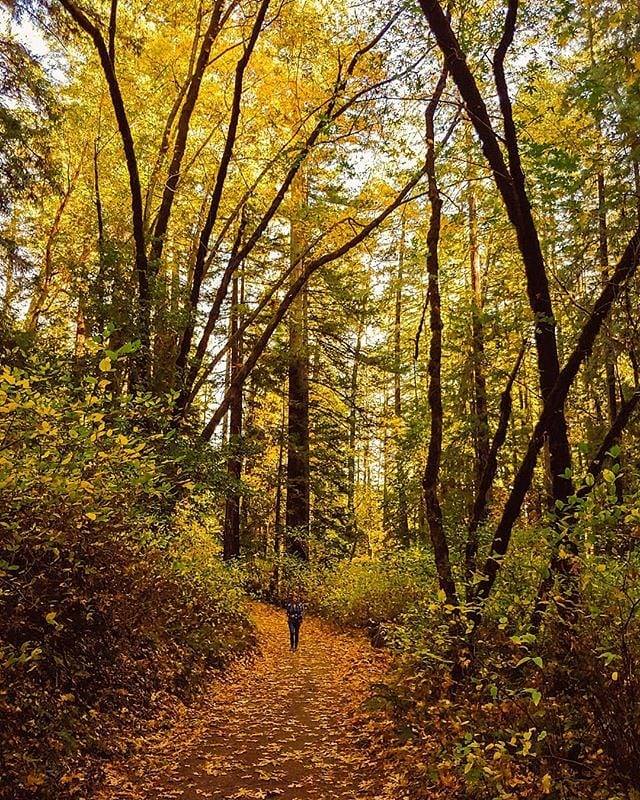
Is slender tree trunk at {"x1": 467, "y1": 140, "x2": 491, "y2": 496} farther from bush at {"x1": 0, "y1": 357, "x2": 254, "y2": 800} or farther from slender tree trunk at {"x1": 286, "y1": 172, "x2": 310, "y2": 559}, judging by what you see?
slender tree trunk at {"x1": 286, "y1": 172, "x2": 310, "y2": 559}

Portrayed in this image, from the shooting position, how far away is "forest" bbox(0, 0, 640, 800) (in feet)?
15.0

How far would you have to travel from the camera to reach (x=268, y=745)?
666 cm

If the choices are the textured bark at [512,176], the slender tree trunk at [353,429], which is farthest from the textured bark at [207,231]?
the slender tree trunk at [353,429]

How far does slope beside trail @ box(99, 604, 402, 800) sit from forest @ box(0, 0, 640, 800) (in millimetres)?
48

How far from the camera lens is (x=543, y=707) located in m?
4.85

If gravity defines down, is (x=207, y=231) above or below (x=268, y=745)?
above

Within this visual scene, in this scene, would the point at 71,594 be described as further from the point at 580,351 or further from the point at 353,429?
the point at 353,429

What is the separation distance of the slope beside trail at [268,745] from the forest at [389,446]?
5cm

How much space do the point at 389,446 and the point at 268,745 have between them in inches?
502

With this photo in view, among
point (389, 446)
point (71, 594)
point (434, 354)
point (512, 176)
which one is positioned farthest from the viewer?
point (389, 446)

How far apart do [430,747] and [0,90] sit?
13.7m

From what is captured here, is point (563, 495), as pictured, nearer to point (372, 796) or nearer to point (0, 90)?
point (372, 796)

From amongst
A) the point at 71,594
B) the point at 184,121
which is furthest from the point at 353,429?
the point at 71,594

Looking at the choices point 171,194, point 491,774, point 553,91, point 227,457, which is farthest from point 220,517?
point 491,774
